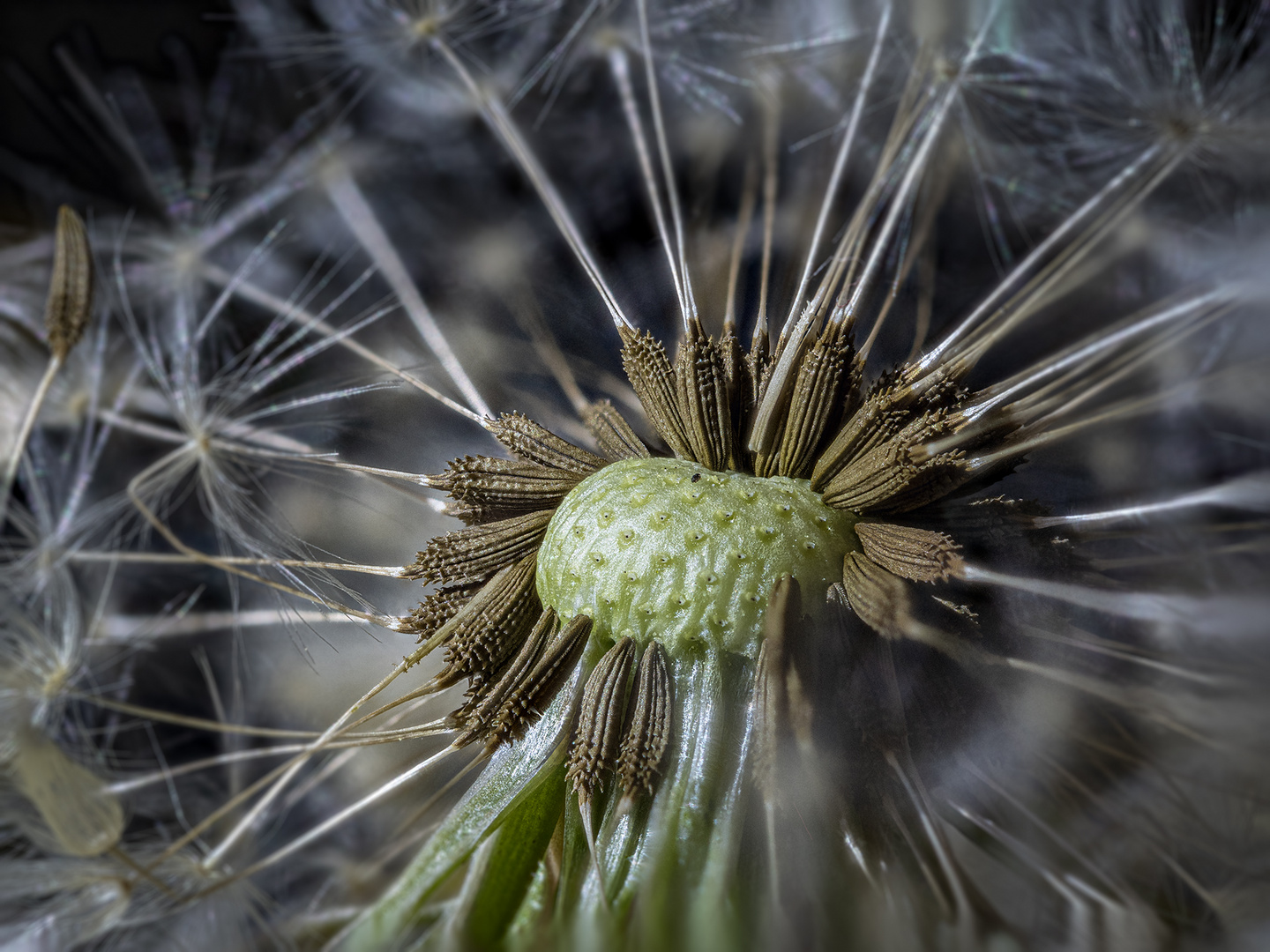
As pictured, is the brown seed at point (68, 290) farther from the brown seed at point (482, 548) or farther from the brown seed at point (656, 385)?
the brown seed at point (656, 385)

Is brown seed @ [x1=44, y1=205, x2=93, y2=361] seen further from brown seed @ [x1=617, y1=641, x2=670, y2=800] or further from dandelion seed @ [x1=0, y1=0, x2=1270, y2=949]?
brown seed @ [x1=617, y1=641, x2=670, y2=800]

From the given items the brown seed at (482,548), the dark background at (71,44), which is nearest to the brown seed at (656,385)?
the brown seed at (482,548)

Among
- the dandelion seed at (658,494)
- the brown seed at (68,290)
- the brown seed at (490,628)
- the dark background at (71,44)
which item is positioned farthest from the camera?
the dark background at (71,44)

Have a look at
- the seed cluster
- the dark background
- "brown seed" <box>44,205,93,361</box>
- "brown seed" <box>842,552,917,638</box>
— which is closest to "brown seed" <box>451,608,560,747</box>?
the seed cluster

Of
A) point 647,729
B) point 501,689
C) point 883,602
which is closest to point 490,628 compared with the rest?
point 501,689

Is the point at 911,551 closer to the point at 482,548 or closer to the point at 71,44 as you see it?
the point at 482,548

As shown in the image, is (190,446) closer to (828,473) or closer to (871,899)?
(828,473)
